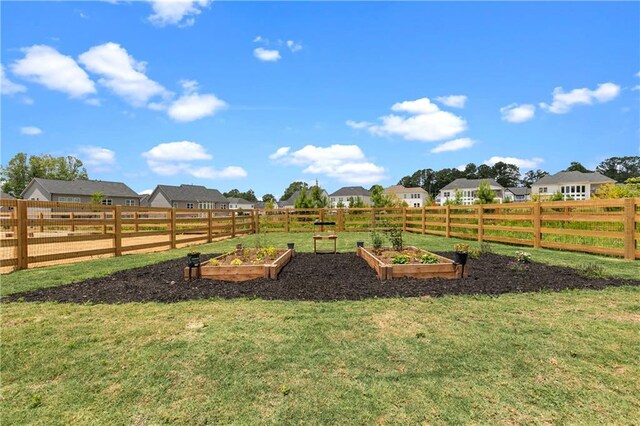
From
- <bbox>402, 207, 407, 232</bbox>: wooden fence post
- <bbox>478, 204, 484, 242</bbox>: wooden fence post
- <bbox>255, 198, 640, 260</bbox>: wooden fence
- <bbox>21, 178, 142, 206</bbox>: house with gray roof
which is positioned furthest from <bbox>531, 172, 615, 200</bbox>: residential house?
<bbox>21, 178, 142, 206</bbox>: house with gray roof

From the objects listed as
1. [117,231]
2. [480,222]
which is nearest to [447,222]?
[480,222]

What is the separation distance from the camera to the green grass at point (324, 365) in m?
1.94

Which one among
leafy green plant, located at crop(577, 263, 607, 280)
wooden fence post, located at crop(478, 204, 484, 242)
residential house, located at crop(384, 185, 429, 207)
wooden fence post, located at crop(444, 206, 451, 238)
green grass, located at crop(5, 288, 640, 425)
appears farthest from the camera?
residential house, located at crop(384, 185, 429, 207)

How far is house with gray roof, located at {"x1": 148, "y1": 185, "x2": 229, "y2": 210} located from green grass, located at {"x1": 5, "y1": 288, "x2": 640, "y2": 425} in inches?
1672

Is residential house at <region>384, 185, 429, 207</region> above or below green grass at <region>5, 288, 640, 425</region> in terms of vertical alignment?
above

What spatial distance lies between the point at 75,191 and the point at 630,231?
5018 cm

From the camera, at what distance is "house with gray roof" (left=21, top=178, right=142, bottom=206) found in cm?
3859

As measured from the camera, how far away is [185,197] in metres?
49.8

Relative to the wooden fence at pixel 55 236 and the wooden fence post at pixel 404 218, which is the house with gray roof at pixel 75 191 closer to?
the wooden fence at pixel 55 236

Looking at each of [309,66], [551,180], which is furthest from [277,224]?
[551,180]

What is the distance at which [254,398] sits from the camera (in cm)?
205

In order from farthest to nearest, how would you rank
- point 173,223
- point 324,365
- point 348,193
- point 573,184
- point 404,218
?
point 348,193 < point 573,184 < point 404,218 < point 173,223 < point 324,365

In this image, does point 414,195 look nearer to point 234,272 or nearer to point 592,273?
point 592,273

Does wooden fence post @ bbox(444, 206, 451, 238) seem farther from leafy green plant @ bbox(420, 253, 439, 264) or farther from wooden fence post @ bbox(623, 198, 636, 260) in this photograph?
leafy green plant @ bbox(420, 253, 439, 264)
